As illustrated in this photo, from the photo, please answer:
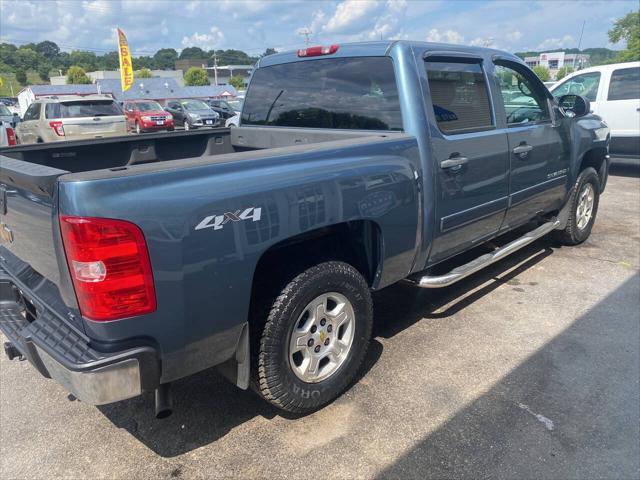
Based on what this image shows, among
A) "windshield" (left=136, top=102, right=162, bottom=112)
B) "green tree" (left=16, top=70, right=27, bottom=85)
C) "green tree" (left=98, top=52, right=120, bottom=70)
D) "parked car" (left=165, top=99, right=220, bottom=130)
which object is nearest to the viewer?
"windshield" (left=136, top=102, right=162, bottom=112)

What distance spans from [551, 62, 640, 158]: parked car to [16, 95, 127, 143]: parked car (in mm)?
10417

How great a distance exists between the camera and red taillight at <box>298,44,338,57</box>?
11.6 feet

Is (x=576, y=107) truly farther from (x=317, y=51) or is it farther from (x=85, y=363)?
(x=85, y=363)

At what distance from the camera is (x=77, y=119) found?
12.4 meters

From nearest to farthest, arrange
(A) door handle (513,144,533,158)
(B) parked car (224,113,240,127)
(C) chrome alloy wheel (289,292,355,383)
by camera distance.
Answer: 1. (C) chrome alloy wheel (289,292,355,383)
2. (A) door handle (513,144,533,158)
3. (B) parked car (224,113,240,127)

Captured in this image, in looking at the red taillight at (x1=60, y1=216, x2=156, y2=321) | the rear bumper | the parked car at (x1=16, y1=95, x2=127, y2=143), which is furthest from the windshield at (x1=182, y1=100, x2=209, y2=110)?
the red taillight at (x1=60, y1=216, x2=156, y2=321)

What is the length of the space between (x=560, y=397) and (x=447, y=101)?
6.53 ft

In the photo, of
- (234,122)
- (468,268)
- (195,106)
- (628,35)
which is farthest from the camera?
(628,35)

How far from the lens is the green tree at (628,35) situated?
108 ft

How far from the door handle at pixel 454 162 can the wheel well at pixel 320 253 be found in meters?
0.70

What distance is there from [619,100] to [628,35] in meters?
36.2

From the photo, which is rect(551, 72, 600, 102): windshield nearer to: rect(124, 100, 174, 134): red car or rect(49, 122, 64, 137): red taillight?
rect(49, 122, 64, 137): red taillight

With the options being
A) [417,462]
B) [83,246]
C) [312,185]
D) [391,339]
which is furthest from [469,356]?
[83,246]

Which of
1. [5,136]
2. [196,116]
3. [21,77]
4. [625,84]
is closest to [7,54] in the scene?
[21,77]
